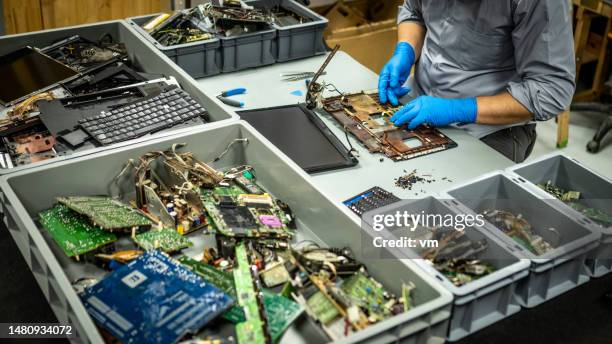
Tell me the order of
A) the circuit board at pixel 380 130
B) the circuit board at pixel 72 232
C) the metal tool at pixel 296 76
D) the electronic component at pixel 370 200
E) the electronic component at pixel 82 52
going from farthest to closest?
the metal tool at pixel 296 76 → the electronic component at pixel 82 52 → the circuit board at pixel 380 130 → the electronic component at pixel 370 200 → the circuit board at pixel 72 232

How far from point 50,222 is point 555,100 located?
61.9 inches

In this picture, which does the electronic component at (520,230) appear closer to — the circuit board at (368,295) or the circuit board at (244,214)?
the circuit board at (368,295)

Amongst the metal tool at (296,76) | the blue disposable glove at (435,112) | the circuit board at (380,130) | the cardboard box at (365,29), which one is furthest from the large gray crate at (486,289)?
the cardboard box at (365,29)

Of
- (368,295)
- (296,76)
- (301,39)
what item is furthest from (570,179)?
(301,39)

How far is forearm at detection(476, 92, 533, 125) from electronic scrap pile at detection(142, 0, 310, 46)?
36.0 inches

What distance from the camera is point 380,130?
6.90 ft

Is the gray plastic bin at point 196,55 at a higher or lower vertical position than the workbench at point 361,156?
higher

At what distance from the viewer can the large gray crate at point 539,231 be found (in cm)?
145

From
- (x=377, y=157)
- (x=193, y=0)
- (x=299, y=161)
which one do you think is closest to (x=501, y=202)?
(x=377, y=157)

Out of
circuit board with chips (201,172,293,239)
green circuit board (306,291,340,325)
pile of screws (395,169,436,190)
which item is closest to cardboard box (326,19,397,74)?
pile of screws (395,169,436,190)

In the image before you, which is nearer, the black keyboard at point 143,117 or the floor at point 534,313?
the floor at point 534,313

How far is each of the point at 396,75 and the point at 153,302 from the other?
4.49 ft

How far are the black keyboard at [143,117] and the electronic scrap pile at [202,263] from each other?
151 millimetres

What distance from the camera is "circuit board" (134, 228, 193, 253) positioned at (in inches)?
60.3
